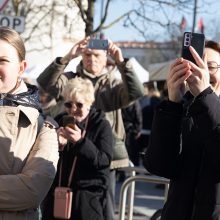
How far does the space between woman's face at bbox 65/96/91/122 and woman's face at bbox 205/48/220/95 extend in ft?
5.74

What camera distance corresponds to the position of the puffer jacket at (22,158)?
8.83ft

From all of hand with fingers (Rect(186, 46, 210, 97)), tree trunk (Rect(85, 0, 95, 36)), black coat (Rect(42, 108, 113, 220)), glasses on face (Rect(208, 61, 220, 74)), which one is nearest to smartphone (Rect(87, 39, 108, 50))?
black coat (Rect(42, 108, 113, 220))

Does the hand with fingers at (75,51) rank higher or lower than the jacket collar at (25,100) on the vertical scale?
higher

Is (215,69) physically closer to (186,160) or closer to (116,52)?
(186,160)

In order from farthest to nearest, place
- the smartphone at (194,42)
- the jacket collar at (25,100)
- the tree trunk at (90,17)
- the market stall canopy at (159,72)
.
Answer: the market stall canopy at (159,72) → the tree trunk at (90,17) → the jacket collar at (25,100) → the smartphone at (194,42)

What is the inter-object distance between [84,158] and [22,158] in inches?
63.0

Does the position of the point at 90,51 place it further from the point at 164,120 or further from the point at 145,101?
the point at 145,101

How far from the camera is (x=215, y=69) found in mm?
2967

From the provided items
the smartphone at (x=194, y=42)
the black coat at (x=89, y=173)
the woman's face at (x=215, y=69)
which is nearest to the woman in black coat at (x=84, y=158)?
the black coat at (x=89, y=173)

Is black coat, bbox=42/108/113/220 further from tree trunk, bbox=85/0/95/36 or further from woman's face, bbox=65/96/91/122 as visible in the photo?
tree trunk, bbox=85/0/95/36

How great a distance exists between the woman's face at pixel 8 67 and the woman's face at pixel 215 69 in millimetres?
962

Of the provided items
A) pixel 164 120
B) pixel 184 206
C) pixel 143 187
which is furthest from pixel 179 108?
pixel 143 187

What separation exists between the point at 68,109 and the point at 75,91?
153 mm

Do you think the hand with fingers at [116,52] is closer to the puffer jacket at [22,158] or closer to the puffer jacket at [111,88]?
the puffer jacket at [111,88]
